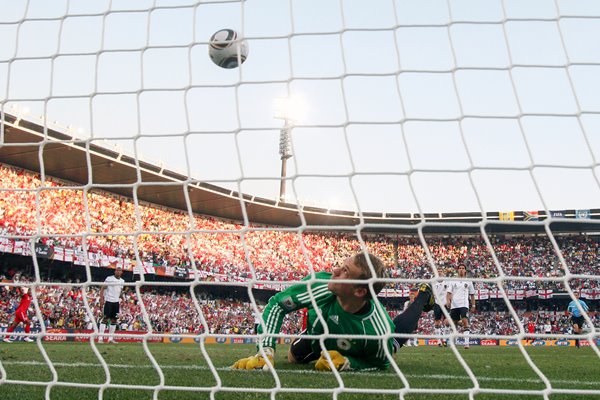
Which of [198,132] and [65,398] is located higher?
[198,132]

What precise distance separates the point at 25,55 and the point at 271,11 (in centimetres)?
158

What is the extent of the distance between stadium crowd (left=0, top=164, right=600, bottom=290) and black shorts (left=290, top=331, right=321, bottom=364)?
13.7m

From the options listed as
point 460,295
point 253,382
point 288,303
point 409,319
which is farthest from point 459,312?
point 253,382

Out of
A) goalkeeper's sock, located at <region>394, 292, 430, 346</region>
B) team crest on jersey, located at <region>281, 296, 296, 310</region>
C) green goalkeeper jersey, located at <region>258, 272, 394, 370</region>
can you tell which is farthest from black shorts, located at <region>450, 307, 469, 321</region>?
team crest on jersey, located at <region>281, 296, 296, 310</region>

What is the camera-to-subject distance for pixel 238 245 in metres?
27.4

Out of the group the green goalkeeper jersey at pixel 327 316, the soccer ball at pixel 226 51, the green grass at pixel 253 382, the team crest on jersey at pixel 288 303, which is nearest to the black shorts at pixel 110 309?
the green grass at pixel 253 382

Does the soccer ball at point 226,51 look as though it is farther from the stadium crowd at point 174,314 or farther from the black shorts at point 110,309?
the stadium crowd at point 174,314

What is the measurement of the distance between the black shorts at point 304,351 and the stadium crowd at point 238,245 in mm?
13748

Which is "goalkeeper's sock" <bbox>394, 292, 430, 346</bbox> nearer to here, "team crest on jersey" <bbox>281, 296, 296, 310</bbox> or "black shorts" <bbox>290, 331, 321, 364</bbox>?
"black shorts" <bbox>290, 331, 321, 364</bbox>

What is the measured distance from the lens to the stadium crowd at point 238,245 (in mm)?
20906

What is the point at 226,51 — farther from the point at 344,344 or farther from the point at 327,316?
the point at 344,344

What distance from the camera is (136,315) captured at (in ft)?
68.2

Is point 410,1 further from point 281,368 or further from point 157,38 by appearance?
point 281,368

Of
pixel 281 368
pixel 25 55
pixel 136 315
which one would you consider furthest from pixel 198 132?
pixel 136 315
